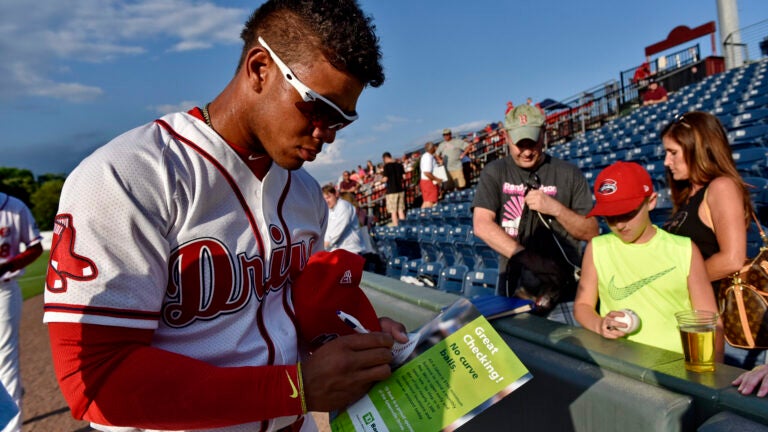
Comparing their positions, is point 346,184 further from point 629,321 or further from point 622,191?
point 629,321

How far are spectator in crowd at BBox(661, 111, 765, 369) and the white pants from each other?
4.61 m

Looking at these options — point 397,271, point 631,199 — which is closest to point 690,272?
point 631,199

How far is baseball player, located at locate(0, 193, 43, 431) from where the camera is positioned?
3.81 meters

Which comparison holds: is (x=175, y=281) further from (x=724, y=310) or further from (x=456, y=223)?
(x=456, y=223)

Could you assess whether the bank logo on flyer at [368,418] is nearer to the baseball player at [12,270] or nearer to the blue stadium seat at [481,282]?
the blue stadium seat at [481,282]

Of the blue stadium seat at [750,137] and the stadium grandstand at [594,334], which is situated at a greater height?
the blue stadium seat at [750,137]

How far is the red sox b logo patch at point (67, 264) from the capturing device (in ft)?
2.74

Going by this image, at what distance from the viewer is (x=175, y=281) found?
961 millimetres

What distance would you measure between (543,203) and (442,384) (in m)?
1.94

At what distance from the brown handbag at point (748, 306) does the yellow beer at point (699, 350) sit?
3.86ft

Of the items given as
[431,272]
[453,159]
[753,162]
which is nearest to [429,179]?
[453,159]

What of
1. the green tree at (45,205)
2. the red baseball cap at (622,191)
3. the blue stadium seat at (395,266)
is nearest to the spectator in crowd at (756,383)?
the red baseball cap at (622,191)

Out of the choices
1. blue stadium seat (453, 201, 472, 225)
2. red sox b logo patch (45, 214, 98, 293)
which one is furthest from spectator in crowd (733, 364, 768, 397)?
blue stadium seat (453, 201, 472, 225)

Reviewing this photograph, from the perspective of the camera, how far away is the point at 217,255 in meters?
1.02
